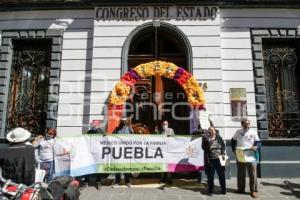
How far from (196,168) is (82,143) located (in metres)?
3.17

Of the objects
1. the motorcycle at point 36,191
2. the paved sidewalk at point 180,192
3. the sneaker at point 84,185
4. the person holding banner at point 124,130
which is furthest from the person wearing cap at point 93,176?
the motorcycle at point 36,191

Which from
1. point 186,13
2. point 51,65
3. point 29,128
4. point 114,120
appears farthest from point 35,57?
point 186,13

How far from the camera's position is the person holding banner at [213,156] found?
8.25 metres

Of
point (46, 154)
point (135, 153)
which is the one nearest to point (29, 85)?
point (46, 154)

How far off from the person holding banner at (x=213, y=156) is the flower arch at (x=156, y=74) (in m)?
2.17

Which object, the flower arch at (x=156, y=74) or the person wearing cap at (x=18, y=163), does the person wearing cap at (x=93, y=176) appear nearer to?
the flower arch at (x=156, y=74)

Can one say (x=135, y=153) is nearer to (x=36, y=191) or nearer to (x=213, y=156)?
(x=213, y=156)

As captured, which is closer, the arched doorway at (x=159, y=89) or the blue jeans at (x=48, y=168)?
the blue jeans at (x=48, y=168)

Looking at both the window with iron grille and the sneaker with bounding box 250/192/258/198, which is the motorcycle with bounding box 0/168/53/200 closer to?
the sneaker with bounding box 250/192/258/198

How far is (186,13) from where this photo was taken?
1134cm

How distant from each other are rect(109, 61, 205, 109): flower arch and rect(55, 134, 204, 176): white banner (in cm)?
177

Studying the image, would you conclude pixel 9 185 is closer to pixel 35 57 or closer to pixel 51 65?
pixel 51 65

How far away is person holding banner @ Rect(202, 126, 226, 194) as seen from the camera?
8.25 meters

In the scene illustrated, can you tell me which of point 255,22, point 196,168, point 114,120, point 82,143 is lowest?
point 196,168
